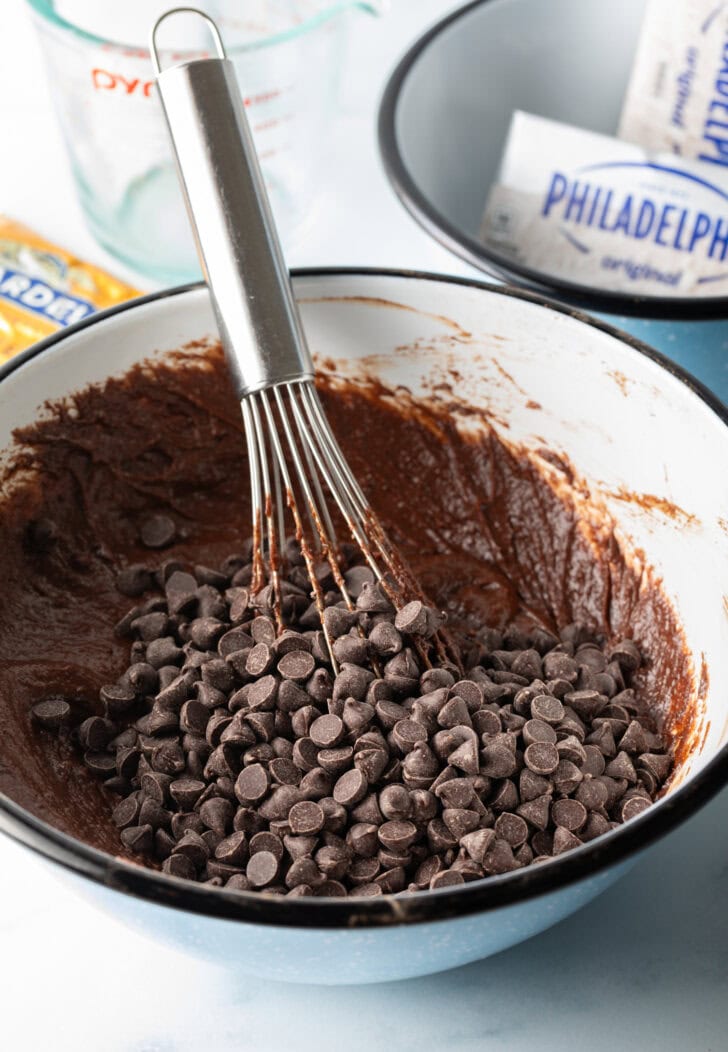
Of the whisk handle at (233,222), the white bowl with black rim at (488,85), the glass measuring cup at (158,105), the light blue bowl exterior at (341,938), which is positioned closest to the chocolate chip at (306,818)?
the light blue bowl exterior at (341,938)

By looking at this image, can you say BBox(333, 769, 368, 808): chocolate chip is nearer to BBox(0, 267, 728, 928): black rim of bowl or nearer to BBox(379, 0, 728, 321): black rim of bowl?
BBox(0, 267, 728, 928): black rim of bowl

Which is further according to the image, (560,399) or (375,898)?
(560,399)

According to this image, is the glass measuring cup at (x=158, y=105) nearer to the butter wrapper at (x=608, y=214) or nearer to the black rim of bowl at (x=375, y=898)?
the butter wrapper at (x=608, y=214)

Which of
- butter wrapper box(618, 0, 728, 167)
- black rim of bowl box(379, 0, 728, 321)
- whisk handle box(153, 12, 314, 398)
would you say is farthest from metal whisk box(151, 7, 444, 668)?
butter wrapper box(618, 0, 728, 167)

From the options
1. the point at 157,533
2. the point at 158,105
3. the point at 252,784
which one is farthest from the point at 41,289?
the point at 252,784

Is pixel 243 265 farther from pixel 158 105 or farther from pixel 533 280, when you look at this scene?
pixel 158 105

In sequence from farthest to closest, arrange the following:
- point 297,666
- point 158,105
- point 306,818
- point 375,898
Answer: point 158,105, point 297,666, point 306,818, point 375,898
